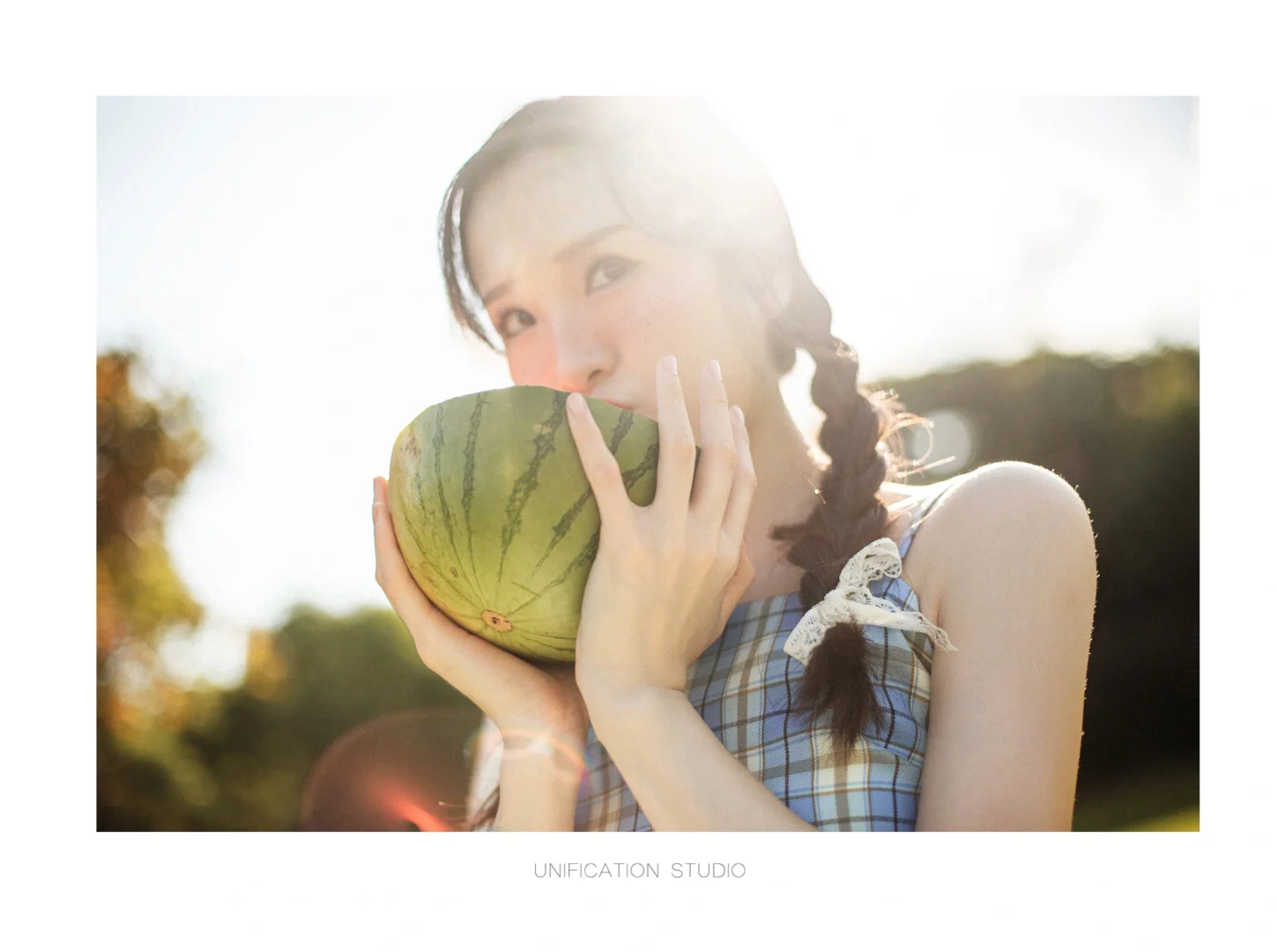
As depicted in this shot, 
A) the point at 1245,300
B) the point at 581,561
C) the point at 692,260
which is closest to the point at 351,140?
the point at 692,260

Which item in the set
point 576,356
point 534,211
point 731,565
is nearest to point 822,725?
point 731,565

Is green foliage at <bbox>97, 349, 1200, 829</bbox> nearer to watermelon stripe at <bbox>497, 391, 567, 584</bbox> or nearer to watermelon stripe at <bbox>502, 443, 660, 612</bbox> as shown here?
watermelon stripe at <bbox>502, 443, 660, 612</bbox>

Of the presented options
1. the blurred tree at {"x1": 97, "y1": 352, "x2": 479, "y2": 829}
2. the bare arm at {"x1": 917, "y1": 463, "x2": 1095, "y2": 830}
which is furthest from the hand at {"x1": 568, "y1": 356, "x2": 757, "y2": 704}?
the blurred tree at {"x1": 97, "y1": 352, "x2": 479, "y2": 829}

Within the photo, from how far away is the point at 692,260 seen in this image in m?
2.12

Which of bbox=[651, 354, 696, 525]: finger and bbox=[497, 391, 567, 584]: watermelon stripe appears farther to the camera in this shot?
bbox=[651, 354, 696, 525]: finger

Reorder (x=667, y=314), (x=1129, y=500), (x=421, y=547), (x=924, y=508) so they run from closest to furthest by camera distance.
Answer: (x=421, y=547)
(x=924, y=508)
(x=667, y=314)
(x=1129, y=500)

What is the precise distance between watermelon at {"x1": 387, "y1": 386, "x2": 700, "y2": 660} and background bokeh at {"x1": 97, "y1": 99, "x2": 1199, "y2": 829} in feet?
2.44

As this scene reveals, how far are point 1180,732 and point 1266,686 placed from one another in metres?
0.20

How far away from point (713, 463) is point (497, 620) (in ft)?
1.49

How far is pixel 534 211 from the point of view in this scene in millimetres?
2160

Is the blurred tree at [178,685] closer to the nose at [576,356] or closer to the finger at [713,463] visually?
the nose at [576,356]

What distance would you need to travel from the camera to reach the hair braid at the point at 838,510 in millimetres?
1768

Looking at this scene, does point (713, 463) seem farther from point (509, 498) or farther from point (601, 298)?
point (601, 298)

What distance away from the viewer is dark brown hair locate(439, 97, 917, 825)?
2133mm
